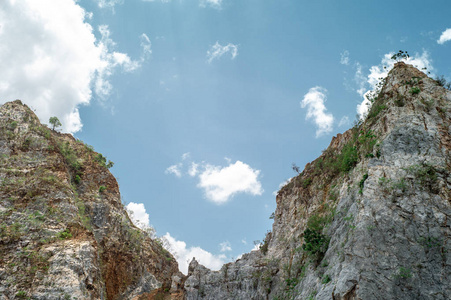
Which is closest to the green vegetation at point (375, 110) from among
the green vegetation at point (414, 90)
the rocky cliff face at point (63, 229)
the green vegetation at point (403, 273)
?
the green vegetation at point (414, 90)

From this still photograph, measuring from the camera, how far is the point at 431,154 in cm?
2188

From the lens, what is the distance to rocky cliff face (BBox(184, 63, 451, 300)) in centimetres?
1744

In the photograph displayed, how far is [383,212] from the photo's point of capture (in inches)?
776

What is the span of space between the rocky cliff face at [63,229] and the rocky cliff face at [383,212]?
18626mm

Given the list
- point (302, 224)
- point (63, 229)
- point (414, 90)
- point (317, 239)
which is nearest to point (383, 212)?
point (317, 239)

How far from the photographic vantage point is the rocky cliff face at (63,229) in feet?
90.6

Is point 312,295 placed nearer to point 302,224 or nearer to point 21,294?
point 302,224

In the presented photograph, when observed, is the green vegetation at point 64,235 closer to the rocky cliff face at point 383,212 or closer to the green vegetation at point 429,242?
the rocky cliff face at point 383,212

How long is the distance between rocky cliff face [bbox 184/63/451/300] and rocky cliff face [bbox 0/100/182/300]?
18.6 meters

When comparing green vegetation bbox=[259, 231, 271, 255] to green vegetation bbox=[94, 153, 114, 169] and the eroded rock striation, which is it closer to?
the eroded rock striation

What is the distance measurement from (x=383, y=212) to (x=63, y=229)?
30.1 metres

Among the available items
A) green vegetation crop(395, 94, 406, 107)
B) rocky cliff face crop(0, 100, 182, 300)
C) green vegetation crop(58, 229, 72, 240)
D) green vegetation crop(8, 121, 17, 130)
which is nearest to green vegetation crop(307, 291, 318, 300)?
green vegetation crop(395, 94, 406, 107)

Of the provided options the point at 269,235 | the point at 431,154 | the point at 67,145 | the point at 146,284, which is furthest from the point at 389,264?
the point at 67,145

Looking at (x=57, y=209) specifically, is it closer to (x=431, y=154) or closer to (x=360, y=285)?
(x=360, y=285)
